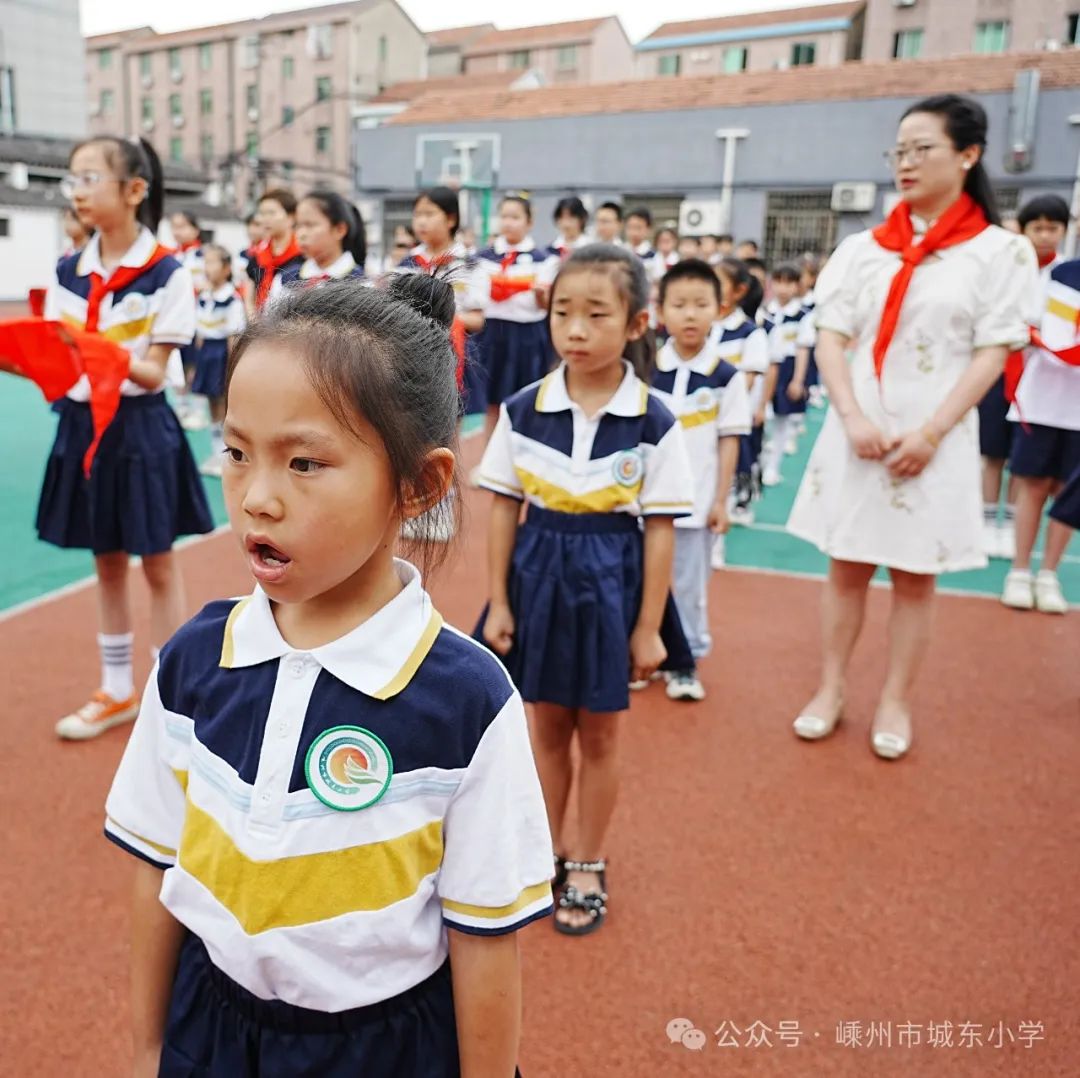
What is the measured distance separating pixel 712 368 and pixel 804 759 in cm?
124

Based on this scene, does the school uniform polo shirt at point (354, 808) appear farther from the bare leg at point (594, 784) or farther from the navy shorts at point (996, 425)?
the navy shorts at point (996, 425)

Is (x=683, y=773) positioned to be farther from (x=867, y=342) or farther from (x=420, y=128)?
(x=420, y=128)

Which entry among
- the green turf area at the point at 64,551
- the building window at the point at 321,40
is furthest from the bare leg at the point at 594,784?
the building window at the point at 321,40

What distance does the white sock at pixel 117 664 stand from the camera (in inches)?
111

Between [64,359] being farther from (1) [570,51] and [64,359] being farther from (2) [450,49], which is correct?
(2) [450,49]

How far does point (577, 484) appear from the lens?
1.96 m

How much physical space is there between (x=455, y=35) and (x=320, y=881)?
39.7 metres

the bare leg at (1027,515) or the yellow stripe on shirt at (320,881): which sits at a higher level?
the yellow stripe on shirt at (320,881)

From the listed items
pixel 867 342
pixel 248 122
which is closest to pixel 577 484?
pixel 867 342

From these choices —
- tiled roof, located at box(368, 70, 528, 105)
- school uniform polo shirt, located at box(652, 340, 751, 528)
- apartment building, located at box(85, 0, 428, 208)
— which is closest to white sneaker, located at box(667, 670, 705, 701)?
school uniform polo shirt, located at box(652, 340, 751, 528)

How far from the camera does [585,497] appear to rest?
195 centimetres

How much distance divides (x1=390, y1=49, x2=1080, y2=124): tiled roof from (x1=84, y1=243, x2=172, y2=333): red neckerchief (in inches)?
681

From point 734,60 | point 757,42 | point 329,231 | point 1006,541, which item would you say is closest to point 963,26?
point 757,42

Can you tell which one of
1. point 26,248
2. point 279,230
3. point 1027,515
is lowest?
point 1027,515
